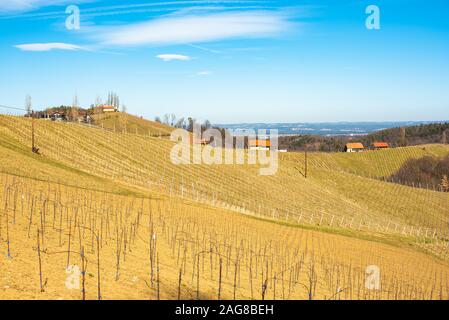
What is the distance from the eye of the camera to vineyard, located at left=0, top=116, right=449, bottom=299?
14289 mm

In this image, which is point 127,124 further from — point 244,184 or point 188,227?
point 188,227

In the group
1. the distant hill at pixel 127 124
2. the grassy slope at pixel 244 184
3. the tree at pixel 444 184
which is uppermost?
the distant hill at pixel 127 124

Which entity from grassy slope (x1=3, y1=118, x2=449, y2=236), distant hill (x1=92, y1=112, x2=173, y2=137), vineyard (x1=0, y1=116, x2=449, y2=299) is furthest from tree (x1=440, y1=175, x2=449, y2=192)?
distant hill (x1=92, y1=112, x2=173, y2=137)

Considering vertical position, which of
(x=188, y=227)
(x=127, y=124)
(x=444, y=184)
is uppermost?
(x=127, y=124)

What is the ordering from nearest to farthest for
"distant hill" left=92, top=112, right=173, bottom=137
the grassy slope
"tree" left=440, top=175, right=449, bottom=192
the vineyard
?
the vineyard < the grassy slope < "tree" left=440, top=175, right=449, bottom=192 < "distant hill" left=92, top=112, right=173, bottom=137

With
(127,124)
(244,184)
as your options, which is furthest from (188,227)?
(127,124)

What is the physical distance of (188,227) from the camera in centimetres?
2402

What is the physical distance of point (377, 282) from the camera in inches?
821

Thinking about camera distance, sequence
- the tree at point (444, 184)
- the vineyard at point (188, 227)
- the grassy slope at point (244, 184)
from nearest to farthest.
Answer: the vineyard at point (188, 227) → the grassy slope at point (244, 184) → the tree at point (444, 184)

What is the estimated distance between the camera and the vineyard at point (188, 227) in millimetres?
14289

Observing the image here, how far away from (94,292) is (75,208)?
35.0 feet

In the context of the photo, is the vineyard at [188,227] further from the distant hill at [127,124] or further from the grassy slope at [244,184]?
the distant hill at [127,124]

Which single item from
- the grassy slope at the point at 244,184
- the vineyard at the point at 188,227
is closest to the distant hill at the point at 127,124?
the grassy slope at the point at 244,184

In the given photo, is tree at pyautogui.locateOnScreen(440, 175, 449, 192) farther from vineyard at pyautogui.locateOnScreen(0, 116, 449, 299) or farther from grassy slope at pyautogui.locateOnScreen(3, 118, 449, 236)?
vineyard at pyautogui.locateOnScreen(0, 116, 449, 299)
